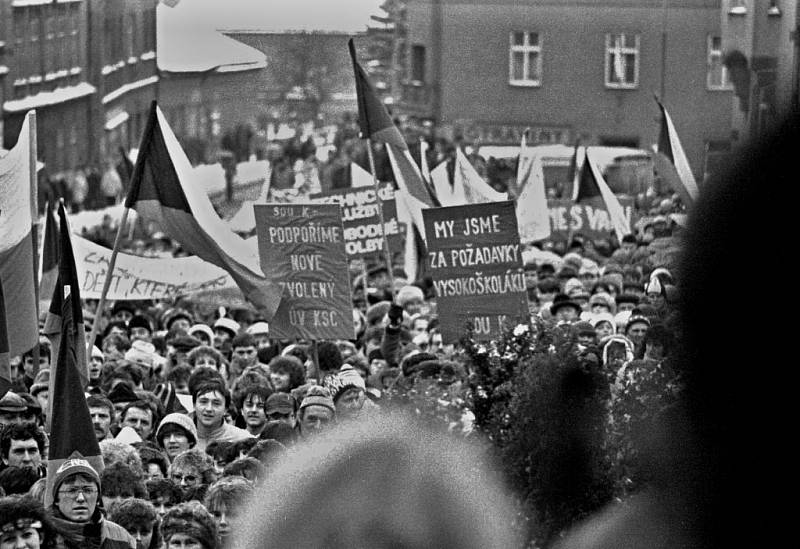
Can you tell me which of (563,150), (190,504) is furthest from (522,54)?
(190,504)

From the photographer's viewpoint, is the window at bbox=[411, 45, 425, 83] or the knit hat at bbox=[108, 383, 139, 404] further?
the window at bbox=[411, 45, 425, 83]

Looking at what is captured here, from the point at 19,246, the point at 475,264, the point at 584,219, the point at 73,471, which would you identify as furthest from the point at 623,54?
the point at 73,471

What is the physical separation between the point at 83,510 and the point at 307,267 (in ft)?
23.4

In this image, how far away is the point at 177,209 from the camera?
12.8 metres

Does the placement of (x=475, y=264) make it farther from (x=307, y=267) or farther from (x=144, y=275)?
(x=144, y=275)

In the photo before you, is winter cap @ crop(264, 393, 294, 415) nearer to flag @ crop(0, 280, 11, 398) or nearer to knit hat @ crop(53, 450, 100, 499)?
flag @ crop(0, 280, 11, 398)

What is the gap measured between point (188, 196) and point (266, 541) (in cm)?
1162

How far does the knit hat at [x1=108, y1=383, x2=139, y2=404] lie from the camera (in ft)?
32.8

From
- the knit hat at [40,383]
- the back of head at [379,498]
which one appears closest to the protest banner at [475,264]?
the knit hat at [40,383]

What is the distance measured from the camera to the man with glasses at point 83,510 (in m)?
6.21

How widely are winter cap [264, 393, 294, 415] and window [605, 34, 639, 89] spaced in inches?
2097

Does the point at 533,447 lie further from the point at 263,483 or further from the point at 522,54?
the point at 522,54

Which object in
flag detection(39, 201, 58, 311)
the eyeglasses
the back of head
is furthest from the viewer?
flag detection(39, 201, 58, 311)

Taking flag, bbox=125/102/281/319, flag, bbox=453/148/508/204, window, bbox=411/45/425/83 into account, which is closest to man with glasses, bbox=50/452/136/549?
flag, bbox=125/102/281/319
